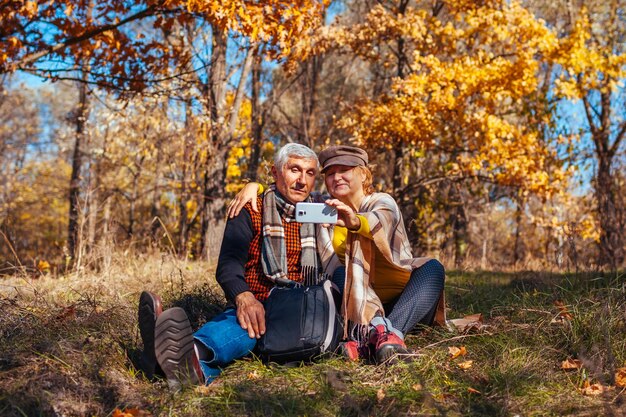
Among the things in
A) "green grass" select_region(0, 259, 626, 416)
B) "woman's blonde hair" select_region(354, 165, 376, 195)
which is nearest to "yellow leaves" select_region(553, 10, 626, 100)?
"green grass" select_region(0, 259, 626, 416)

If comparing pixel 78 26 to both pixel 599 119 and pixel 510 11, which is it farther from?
pixel 599 119

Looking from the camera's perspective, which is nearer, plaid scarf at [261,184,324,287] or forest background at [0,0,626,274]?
plaid scarf at [261,184,324,287]

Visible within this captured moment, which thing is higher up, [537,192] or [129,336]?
[537,192]

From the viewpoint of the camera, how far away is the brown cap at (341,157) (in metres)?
3.24

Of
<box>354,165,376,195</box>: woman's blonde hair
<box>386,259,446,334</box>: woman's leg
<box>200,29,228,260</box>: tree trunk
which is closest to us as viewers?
<box>386,259,446,334</box>: woman's leg

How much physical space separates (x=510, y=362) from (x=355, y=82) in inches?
607

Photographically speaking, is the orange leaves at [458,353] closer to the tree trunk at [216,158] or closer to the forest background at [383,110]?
the forest background at [383,110]

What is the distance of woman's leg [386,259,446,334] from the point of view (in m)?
3.21

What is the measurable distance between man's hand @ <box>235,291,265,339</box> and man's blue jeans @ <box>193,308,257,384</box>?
50 millimetres

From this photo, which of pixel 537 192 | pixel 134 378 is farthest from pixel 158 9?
pixel 537 192

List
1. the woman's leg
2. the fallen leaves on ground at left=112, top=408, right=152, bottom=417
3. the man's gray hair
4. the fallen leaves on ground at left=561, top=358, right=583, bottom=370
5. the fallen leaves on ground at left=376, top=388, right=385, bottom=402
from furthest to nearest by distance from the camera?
1. the woman's leg
2. the man's gray hair
3. the fallen leaves on ground at left=561, top=358, right=583, bottom=370
4. the fallen leaves on ground at left=376, top=388, right=385, bottom=402
5. the fallen leaves on ground at left=112, top=408, right=152, bottom=417

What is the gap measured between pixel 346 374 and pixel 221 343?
23.6 inches

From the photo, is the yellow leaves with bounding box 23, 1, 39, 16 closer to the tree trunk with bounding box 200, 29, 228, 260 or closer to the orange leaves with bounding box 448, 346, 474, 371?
the tree trunk with bounding box 200, 29, 228, 260

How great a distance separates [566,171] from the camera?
9.61 m
